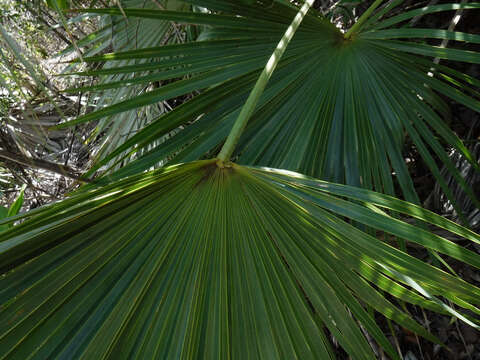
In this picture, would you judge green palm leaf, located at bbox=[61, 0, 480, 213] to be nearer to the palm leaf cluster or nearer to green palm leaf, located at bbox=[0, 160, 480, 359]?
the palm leaf cluster

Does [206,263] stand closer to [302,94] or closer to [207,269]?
[207,269]

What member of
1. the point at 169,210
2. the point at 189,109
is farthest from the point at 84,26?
the point at 169,210

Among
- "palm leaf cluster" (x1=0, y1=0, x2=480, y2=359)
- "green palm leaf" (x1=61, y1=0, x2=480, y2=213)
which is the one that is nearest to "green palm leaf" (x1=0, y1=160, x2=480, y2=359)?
"palm leaf cluster" (x1=0, y1=0, x2=480, y2=359)

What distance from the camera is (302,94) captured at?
1174mm

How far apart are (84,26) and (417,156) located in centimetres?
279

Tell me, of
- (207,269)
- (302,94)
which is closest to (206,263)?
(207,269)

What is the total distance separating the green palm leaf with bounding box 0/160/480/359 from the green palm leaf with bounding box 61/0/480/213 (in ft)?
0.92

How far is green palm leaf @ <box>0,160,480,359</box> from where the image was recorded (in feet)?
1.97

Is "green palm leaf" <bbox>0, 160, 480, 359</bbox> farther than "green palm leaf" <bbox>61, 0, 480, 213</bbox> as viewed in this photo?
No

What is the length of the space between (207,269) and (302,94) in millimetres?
659

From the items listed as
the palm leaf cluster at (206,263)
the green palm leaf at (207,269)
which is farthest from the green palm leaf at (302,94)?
the green palm leaf at (207,269)

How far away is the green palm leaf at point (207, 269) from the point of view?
60 cm

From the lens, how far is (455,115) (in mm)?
2127

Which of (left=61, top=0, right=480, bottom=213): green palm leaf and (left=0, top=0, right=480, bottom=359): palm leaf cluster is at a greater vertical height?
(left=61, top=0, right=480, bottom=213): green palm leaf
